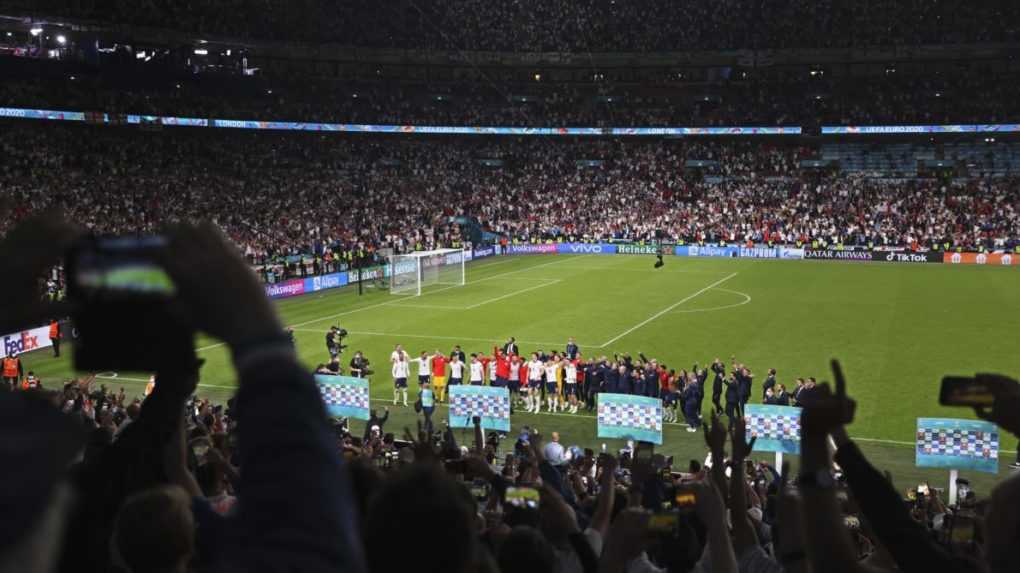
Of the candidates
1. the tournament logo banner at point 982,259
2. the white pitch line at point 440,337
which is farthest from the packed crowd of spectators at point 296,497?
the tournament logo banner at point 982,259

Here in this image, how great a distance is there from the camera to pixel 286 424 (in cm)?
165

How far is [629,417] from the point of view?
2098 centimetres

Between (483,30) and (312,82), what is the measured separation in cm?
1657

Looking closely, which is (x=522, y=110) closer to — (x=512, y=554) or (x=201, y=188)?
(x=201, y=188)

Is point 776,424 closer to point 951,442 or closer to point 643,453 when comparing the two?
point 951,442

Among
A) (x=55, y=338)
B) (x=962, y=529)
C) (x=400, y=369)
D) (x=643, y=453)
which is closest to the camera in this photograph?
(x=643, y=453)

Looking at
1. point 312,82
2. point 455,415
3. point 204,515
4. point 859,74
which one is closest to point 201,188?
point 312,82

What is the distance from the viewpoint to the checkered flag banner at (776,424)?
62.0ft

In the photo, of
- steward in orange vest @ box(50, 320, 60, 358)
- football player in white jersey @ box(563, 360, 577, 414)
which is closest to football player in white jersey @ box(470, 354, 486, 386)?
football player in white jersey @ box(563, 360, 577, 414)

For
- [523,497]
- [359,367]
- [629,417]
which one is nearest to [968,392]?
[523,497]

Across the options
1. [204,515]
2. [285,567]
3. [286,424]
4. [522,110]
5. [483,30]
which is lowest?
[204,515]

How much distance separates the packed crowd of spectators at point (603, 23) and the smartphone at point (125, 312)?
67.0 m

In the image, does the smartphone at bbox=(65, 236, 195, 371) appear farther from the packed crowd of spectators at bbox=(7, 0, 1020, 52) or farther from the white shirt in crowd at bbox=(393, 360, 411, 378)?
the packed crowd of spectators at bbox=(7, 0, 1020, 52)

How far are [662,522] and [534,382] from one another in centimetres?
2255
